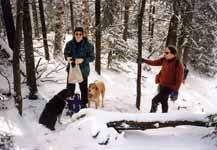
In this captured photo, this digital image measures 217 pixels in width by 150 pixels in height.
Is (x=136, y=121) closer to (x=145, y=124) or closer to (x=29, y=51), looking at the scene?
(x=145, y=124)

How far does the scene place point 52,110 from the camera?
7.04 meters

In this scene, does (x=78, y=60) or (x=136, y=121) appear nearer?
(x=136, y=121)

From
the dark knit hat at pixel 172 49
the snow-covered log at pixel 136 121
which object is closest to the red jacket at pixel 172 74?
the dark knit hat at pixel 172 49

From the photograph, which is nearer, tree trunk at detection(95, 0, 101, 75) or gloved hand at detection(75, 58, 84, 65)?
gloved hand at detection(75, 58, 84, 65)

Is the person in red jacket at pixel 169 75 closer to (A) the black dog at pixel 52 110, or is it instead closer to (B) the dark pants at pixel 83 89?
(B) the dark pants at pixel 83 89

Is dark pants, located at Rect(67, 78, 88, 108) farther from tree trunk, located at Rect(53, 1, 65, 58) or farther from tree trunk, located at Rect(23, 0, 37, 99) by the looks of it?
tree trunk, located at Rect(53, 1, 65, 58)

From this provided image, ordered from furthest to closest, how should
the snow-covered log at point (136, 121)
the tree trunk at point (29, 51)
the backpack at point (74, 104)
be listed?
the backpack at point (74, 104) < the tree trunk at point (29, 51) < the snow-covered log at point (136, 121)

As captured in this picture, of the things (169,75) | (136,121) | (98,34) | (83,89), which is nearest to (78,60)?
(83,89)

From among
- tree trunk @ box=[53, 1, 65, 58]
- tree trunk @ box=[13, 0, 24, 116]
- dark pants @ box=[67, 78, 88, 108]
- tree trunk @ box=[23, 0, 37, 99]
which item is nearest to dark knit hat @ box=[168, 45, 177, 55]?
dark pants @ box=[67, 78, 88, 108]

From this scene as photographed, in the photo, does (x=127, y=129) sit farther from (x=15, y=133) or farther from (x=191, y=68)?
(x=191, y=68)

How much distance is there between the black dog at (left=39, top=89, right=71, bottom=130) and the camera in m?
6.87

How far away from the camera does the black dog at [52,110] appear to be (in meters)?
6.87

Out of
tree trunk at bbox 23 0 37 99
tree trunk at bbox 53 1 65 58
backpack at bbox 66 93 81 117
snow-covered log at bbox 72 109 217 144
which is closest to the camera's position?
snow-covered log at bbox 72 109 217 144

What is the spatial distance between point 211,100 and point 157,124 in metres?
13.0
